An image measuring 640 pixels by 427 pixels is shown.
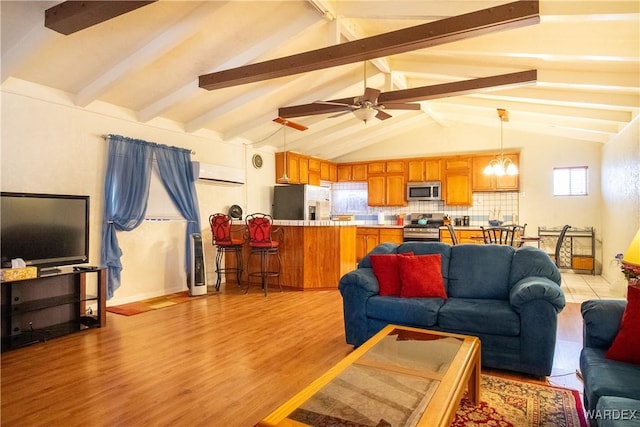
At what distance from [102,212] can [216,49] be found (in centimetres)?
242

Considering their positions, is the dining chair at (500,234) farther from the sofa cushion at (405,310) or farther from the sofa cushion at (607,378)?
the sofa cushion at (607,378)

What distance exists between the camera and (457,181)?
7.80 meters

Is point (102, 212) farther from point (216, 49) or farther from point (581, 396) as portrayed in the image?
point (581, 396)

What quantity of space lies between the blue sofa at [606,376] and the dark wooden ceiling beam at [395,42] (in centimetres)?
208

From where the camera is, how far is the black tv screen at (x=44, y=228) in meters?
3.44

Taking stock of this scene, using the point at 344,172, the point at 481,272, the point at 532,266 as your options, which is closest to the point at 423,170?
the point at 344,172

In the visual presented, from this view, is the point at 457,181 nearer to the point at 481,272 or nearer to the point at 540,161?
the point at 540,161

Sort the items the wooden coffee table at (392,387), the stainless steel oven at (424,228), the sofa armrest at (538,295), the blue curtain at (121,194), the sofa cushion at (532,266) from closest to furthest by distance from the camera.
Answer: the wooden coffee table at (392,387), the sofa armrest at (538,295), the sofa cushion at (532,266), the blue curtain at (121,194), the stainless steel oven at (424,228)

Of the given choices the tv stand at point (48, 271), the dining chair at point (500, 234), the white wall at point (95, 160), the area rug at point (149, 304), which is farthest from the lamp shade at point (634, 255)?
the white wall at point (95, 160)

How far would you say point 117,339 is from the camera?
3527 millimetres

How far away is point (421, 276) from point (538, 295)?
2.97 ft

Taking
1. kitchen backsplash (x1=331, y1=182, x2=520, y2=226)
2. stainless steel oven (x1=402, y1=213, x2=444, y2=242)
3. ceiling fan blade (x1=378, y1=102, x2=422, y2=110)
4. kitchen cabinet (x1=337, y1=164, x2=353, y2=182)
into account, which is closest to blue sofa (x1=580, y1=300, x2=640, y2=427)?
ceiling fan blade (x1=378, y1=102, x2=422, y2=110)

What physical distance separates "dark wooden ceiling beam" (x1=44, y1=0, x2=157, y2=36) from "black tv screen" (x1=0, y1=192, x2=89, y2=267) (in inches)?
61.8

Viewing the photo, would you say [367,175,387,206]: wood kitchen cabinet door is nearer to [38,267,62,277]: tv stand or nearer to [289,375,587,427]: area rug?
[289,375,587,427]: area rug
